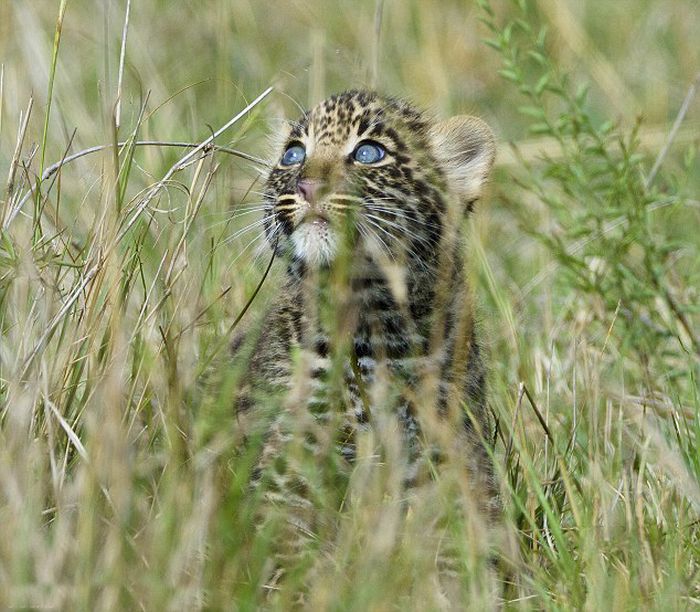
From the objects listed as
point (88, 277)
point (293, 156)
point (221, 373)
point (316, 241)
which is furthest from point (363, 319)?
point (88, 277)

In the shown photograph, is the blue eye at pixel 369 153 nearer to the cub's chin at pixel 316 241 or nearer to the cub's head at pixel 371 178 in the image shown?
the cub's head at pixel 371 178

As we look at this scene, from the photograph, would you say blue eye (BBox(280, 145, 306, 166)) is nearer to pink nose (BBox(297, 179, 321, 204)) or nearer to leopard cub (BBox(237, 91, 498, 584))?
leopard cub (BBox(237, 91, 498, 584))

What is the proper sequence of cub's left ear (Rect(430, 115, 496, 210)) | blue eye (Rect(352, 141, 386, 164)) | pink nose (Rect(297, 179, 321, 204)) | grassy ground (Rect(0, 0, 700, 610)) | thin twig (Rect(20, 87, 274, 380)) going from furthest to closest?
cub's left ear (Rect(430, 115, 496, 210)) < blue eye (Rect(352, 141, 386, 164)) < pink nose (Rect(297, 179, 321, 204)) < thin twig (Rect(20, 87, 274, 380)) < grassy ground (Rect(0, 0, 700, 610))

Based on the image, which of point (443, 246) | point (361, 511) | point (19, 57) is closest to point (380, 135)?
point (443, 246)

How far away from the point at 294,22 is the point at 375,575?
9233mm

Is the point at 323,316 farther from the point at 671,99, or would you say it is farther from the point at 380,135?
the point at 671,99

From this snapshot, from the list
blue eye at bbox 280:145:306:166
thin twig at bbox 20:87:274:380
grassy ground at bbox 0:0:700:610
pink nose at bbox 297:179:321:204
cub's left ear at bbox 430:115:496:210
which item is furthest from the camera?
cub's left ear at bbox 430:115:496:210

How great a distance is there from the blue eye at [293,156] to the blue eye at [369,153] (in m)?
0.28

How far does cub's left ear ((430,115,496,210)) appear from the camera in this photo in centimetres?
706

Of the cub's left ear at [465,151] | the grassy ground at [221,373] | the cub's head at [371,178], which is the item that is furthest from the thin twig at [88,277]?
the cub's left ear at [465,151]

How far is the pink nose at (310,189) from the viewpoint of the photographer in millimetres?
6098

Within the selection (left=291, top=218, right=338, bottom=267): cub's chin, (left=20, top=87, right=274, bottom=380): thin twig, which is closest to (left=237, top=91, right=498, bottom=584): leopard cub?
(left=291, top=218, right=338, bottom=267): cub's chin

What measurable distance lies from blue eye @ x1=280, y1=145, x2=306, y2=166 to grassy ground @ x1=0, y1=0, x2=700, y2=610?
0.59ft

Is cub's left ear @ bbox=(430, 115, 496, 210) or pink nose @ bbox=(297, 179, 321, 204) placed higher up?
cub's left ear @ bbox=(430, 115, 496, 210)
